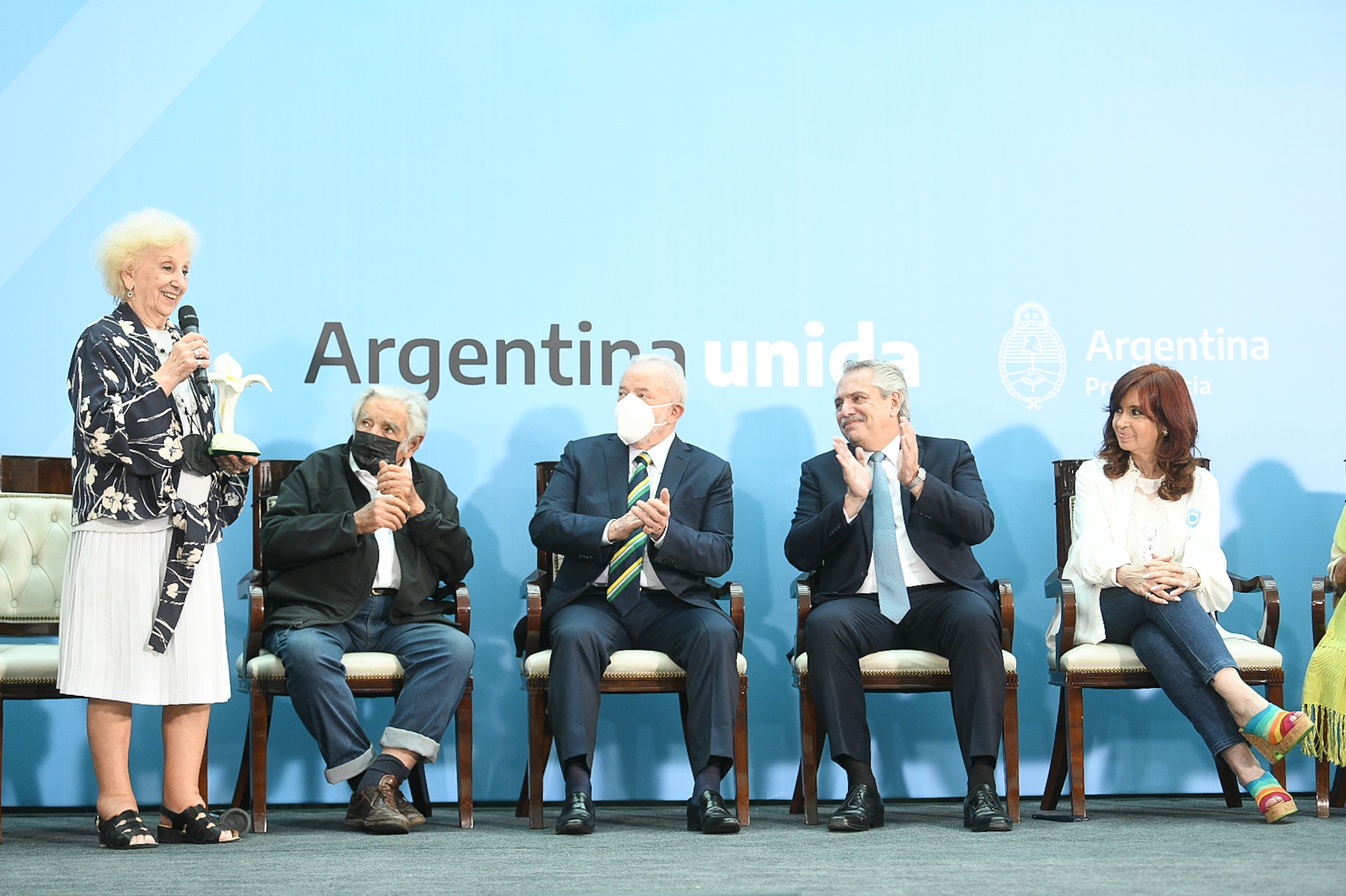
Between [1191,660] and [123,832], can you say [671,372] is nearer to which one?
[1191,660]

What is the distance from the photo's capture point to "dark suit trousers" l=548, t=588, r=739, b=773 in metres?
3.55

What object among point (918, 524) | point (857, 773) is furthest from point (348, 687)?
Answer: point (918, 524)

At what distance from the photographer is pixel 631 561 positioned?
3771 millimetres

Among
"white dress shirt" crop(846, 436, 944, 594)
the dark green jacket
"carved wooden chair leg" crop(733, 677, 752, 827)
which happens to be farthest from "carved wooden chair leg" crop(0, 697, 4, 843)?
"white dress shirt" crop(846, 436, 944, 594)

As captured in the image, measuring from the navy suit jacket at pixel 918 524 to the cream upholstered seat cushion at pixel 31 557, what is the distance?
2177mm

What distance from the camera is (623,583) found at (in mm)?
3766

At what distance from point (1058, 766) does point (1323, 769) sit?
0.73 meters

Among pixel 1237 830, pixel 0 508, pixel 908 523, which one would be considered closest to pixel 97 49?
pixel 0 508

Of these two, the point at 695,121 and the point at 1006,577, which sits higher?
the point at 695,121

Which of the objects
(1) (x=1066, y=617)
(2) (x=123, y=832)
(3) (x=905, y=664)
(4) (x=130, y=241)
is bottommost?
(2) (x=123, y=832)

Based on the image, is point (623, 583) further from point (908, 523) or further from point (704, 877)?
point (704, 877)

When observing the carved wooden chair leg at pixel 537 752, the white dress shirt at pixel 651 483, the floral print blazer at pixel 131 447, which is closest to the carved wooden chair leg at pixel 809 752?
the white dress shirt at pixel 651 483

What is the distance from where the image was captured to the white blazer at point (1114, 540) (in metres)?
3.85

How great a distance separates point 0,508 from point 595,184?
84.0 inches
